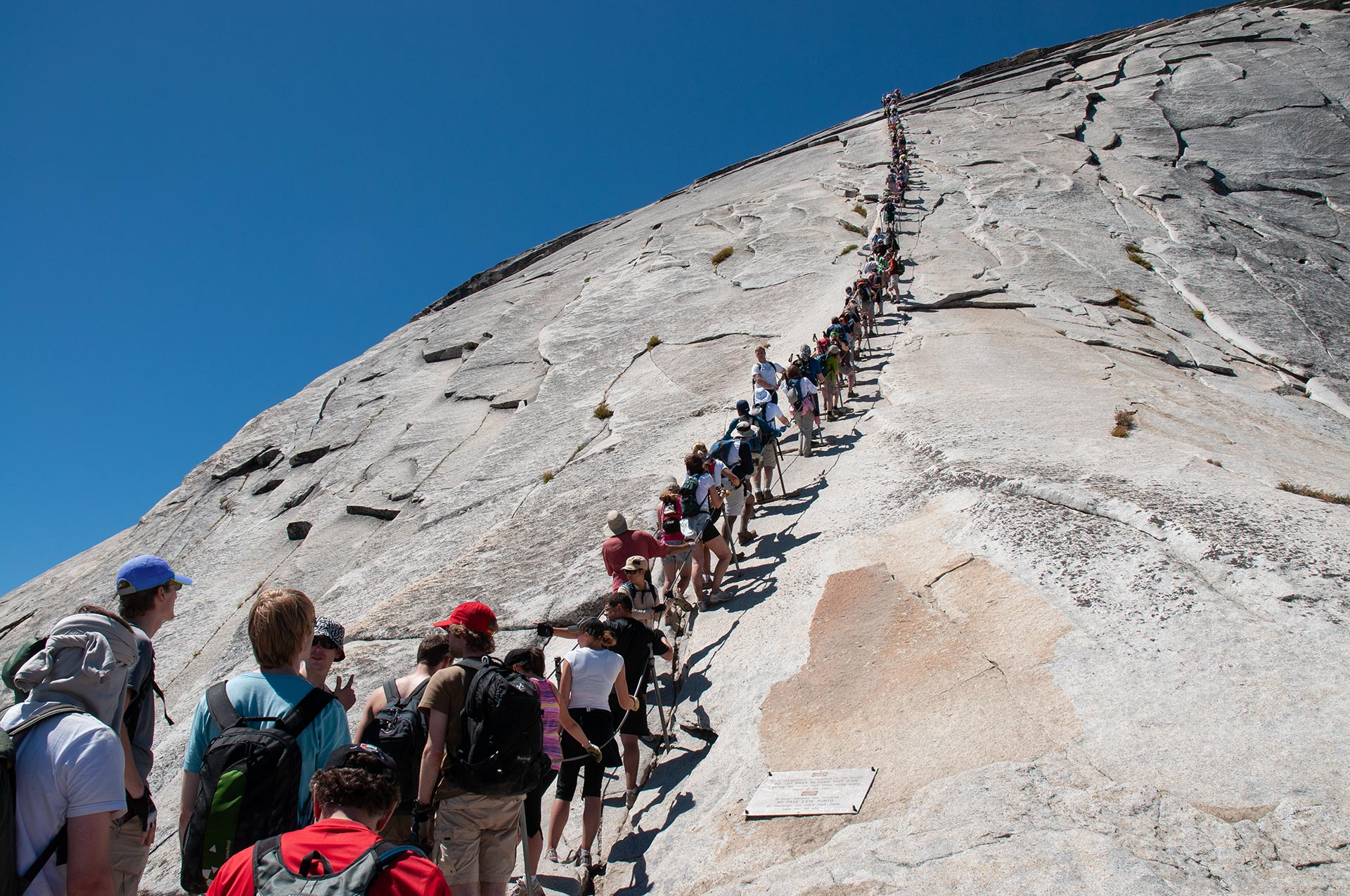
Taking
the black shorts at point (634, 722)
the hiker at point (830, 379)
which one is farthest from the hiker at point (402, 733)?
the hiker at point (830, 379)

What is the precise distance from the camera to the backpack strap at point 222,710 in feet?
12.6

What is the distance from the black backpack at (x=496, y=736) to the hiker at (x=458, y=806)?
1.2 inches

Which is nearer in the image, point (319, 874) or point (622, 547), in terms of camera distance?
point (319, 874)

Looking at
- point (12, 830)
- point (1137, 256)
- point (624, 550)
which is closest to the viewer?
point (12, 830)

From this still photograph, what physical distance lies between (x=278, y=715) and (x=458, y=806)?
1.33 meters

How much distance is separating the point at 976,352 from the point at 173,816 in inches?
567

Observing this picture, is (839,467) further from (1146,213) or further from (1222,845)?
(1146,213)

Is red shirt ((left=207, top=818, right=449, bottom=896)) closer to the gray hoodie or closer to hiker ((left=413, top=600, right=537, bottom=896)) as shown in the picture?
the gray hoodie

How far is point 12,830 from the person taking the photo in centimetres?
308

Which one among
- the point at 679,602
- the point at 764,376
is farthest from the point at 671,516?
the point at 764,376

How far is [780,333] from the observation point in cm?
1992

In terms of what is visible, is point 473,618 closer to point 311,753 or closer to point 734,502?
point 311,753

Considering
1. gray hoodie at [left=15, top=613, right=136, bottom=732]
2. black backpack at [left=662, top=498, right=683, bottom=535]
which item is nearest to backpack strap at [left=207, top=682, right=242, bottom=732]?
gray hoodie at [left=15, top=613, right=136, bottom=732]

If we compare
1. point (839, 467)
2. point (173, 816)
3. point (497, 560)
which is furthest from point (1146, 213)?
point (173, 816)
